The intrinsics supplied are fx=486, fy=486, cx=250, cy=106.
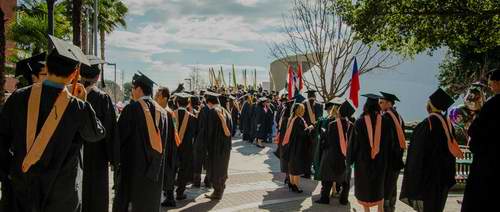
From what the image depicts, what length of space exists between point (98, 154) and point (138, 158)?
18.7 inches

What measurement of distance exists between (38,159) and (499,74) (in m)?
4.71

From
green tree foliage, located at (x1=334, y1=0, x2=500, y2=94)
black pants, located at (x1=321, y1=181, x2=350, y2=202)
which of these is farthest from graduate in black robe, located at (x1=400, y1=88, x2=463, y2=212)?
black pants, located at (x1=321, y1=181, x2=350, y2=202)

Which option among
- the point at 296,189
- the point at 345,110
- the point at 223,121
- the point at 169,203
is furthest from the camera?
the point at 296,189

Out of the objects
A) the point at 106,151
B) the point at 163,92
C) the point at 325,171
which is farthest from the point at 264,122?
the point at 106,151

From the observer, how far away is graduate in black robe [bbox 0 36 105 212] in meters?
3.95

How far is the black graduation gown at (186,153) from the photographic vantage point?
27.6ft

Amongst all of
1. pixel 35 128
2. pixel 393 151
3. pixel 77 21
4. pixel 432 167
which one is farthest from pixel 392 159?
pixel 77 21

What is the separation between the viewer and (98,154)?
217 inches

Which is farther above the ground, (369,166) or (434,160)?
(434,160)

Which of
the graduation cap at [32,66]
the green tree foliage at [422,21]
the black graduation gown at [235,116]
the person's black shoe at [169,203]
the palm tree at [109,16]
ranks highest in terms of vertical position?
the palm tree at [109,16]

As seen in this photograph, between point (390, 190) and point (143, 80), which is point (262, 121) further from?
point (143, 80)

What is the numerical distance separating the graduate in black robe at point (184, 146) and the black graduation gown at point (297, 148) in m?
1.99

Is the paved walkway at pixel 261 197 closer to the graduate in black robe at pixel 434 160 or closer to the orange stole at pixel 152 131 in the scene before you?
the graduate in black robe at pixel 434 160

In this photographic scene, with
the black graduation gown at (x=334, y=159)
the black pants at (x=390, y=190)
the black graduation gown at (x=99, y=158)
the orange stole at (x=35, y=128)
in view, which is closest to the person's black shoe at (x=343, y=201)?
the black graduation gown at (x=334, y=159)
